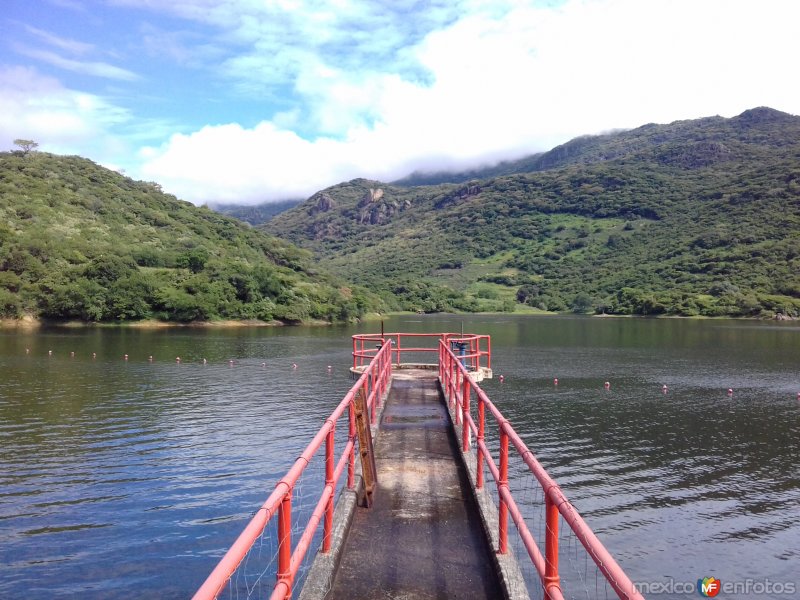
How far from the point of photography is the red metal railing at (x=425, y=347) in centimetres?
1698

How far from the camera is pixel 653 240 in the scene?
183 meters

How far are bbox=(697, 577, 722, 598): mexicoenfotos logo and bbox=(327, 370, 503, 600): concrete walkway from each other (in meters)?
5.61

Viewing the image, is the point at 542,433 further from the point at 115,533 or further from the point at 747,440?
the point at 115,533

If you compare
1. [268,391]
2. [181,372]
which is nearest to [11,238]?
[181,372]

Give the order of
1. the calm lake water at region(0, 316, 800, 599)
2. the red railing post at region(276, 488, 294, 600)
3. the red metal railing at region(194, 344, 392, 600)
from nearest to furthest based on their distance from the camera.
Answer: the red metal railing at region(194, 344, 392, 600) < the red railing post at region(276, 488, 294, 600) < the calm lake water at region(0, 316, 800, 599)

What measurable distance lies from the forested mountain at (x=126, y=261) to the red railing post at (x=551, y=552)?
3251 inches

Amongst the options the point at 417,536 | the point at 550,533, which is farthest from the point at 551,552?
the point at 417,536

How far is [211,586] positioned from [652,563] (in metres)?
11.9

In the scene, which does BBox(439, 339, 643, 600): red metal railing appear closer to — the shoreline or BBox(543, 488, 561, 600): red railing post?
BBox(543, 488, 561, 600): red railing post

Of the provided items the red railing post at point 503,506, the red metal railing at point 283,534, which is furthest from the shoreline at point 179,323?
the red metal railing at point 283,534

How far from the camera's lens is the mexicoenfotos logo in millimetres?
10930

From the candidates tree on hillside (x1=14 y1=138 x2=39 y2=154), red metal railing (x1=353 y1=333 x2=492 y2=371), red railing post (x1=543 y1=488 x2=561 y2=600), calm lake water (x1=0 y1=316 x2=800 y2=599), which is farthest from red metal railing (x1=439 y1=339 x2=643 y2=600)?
tree on hillside (x1=14 y1=138 x2=39 y2=154)

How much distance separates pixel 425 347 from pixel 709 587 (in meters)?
41.4

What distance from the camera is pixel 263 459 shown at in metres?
17.8
